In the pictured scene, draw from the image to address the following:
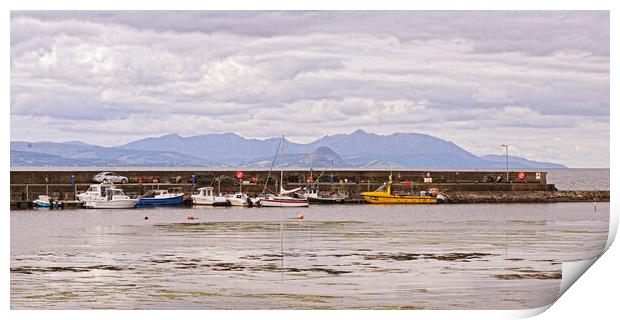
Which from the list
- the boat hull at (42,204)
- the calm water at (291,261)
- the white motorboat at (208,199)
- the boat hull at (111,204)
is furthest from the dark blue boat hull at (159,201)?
the calm water at (291,261)

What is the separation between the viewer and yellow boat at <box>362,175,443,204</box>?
53688 mm

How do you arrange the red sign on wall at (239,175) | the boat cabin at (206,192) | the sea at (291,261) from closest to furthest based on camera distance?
1. the sea at (291,261)
2. the boat cabin at (206,192)
3. the red sign on wall at (239,175)

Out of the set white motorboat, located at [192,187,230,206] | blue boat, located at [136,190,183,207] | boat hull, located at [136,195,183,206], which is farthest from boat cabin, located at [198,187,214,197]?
boat hull, located at [136,195,183,206]

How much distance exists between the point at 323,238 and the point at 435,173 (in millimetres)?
30092

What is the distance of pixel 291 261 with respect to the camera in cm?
2312

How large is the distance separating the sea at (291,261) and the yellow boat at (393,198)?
1255 centimetres

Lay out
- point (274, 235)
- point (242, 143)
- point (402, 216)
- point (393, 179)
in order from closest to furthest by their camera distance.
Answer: point (274, 235) → point (402, 216) → point (393, 179) → point (242, 143)

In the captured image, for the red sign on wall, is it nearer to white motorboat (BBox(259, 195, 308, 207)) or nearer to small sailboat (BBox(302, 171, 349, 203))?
small sailboat (BBox(302, 171, 349, 203))

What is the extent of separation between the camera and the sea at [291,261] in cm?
1753

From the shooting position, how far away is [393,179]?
2314 inches

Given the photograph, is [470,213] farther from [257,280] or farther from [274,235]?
[257,280]

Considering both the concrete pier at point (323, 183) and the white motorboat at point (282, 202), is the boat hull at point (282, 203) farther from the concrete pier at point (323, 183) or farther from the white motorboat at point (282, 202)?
the concrete pier at point (323, 183)
